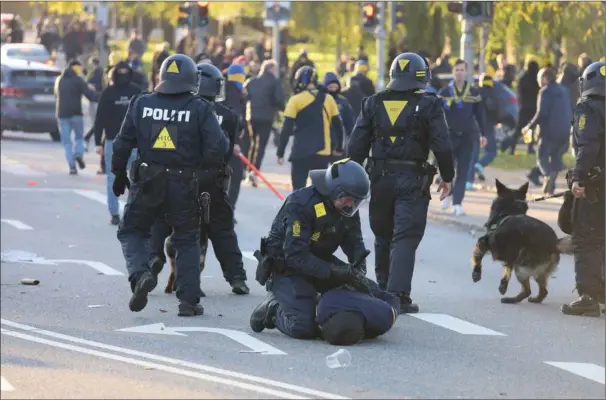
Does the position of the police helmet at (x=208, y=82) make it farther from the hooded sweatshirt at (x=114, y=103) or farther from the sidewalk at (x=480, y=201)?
A: the sidewalk at (x=480, y=201)

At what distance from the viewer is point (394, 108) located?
11.7 meters

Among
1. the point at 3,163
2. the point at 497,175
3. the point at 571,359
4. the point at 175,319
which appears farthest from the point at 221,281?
the point at 3,163

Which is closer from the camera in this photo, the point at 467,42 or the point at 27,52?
the point at 467,42

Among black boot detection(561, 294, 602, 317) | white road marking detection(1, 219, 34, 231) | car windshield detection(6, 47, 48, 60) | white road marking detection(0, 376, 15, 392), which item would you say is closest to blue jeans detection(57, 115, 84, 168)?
white road marking detection(1, 219, 34, 231)

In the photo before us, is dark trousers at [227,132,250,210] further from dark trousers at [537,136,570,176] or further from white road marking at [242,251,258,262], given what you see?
dark trousers at [537,136,570,176]

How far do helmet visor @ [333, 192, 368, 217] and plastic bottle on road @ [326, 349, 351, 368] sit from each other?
87 centimetres

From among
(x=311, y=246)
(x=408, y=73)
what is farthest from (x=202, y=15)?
(x=311, y=246)

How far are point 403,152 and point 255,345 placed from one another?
2074 mm

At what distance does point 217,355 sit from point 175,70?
7.82 ft

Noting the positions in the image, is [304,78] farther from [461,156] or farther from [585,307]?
[585,307]

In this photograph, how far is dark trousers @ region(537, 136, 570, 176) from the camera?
2234 centimetres

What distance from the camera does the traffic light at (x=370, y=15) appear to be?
108 feet

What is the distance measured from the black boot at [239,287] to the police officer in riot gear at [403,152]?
161 cm

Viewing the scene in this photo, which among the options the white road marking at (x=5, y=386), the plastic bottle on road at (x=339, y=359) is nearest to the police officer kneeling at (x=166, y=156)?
the plastic bottle on road at (x=339, y=359)
